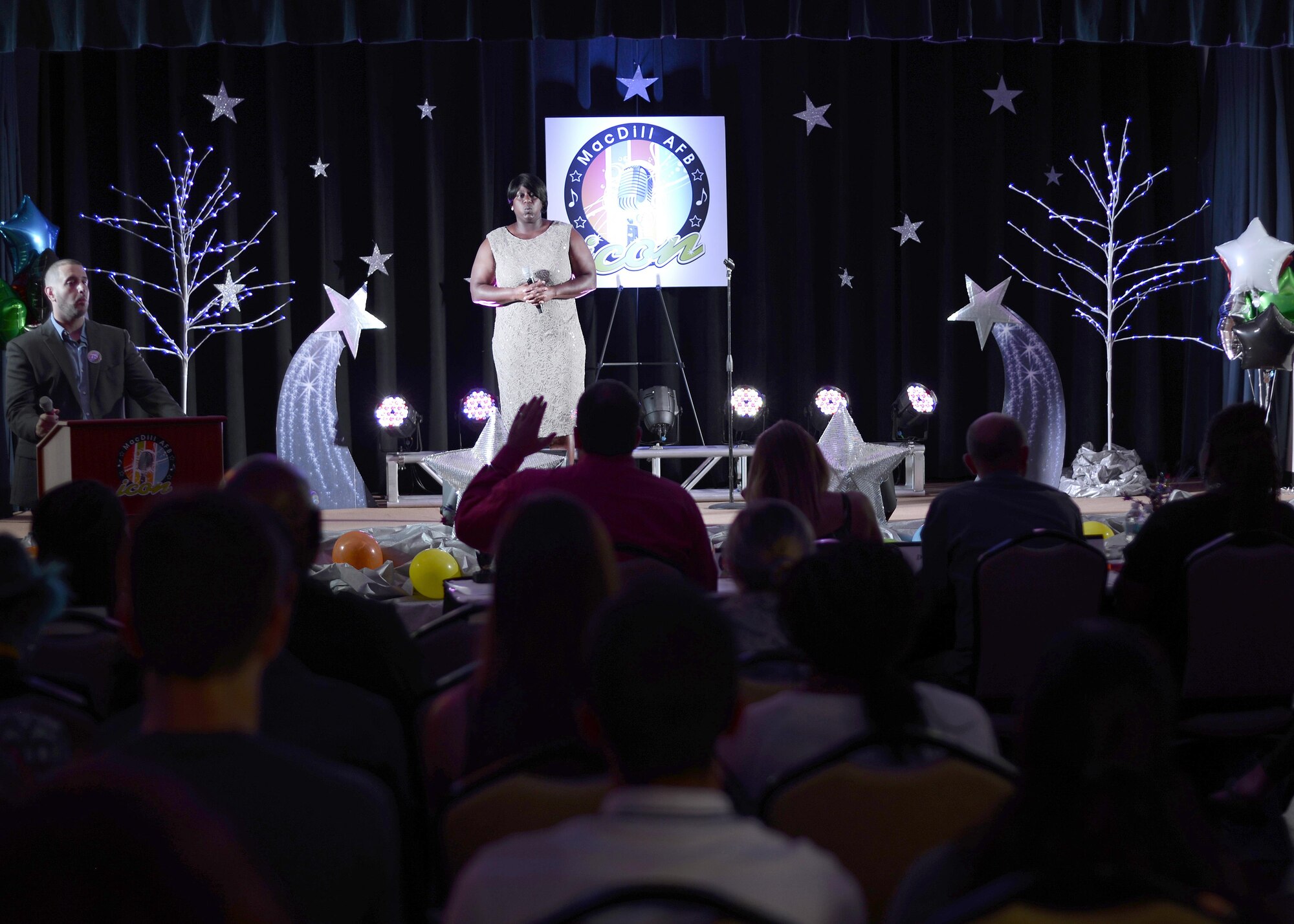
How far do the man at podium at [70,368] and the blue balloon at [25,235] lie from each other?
2.13 metres

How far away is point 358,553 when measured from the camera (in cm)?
449

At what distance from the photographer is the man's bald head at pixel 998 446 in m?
3.01

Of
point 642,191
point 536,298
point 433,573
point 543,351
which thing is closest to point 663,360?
point 642,191

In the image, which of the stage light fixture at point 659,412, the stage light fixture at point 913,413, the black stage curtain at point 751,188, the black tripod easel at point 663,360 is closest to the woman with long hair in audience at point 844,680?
the stage light fixture at point 659,412

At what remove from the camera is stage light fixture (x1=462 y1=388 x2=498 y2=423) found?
8.26 meters

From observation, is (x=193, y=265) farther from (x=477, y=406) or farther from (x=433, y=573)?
(x=433, y=573)

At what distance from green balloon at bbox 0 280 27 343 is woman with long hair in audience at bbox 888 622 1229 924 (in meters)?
6.55

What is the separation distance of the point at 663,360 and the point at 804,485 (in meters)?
5.81

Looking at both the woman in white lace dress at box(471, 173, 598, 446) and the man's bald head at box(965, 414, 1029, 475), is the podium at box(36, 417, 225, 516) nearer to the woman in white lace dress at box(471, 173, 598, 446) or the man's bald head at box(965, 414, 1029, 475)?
the man's bald head at box(965, 414, 1029, 475)

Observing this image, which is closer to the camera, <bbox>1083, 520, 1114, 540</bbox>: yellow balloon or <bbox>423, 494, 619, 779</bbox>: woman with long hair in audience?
<bbox>423, 494, 619, 779</bbox>: woman with long hair in audience

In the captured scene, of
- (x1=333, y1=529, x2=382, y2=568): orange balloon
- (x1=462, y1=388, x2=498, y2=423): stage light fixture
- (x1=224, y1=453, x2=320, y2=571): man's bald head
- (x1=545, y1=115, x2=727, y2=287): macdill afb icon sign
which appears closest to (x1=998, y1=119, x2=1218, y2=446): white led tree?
(x1=545, y1=115, x2=727, y2=287): macdill afb icon sign

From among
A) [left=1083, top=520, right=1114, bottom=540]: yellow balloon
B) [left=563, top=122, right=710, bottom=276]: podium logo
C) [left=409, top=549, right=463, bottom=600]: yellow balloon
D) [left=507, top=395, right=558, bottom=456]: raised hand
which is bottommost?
[left=409, top=549, right=463, bottom=600]: yellow balloon

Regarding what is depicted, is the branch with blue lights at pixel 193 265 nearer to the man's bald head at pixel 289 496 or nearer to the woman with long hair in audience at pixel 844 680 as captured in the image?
the man's bald head at pixel 289 496

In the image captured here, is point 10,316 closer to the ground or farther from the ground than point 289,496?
farther from the ground
